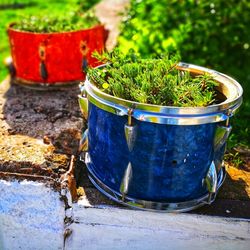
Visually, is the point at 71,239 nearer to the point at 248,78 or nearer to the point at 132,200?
the point at 132,200

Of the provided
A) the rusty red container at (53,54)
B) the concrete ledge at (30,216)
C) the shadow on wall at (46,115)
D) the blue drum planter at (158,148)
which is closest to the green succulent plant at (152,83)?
the blue drum planter at (158,148)

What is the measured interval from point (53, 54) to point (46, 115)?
23.7 inches

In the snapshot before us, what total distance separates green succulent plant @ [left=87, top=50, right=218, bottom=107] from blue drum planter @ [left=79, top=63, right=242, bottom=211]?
0.31ft

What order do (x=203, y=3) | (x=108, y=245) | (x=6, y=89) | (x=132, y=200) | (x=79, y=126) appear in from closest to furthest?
(x=132, y=200) < (x=108, y=245) < (x=79, y=126) < (x=6, y=89) < (x=203, y=3)

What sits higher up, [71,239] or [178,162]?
[178,162]

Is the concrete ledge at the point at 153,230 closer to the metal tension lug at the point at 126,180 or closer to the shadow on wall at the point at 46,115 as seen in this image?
the metal tension lug at the point at 126,180

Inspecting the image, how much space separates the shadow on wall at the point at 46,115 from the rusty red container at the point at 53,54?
4.3 inches

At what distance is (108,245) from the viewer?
2.24 m

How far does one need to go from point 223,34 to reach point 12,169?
3094mm

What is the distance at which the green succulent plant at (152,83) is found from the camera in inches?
78.5

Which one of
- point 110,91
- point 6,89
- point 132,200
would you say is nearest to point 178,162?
point 132,200

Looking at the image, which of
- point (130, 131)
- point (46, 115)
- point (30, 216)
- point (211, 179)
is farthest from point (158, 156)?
point (46, 115)

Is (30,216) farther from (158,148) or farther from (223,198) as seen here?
(223,198)

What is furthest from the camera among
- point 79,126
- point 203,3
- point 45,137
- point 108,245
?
point 203,3
